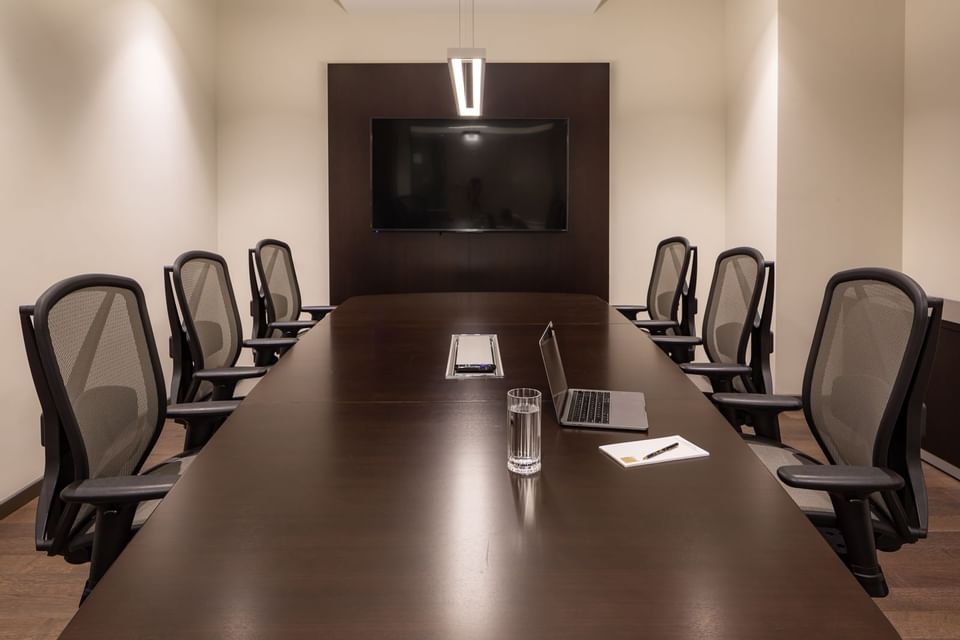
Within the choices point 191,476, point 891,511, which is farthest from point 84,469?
point 891,511

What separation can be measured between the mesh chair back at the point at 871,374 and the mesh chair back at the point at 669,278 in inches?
73.4

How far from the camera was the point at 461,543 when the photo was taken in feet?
3.43

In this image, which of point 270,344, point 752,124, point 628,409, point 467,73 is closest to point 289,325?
point 270,344

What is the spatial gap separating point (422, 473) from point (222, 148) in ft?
16.4

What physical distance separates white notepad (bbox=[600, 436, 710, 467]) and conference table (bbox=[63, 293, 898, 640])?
0.02 meters

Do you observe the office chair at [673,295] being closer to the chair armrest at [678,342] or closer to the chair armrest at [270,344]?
the chair armrest at [678,342]

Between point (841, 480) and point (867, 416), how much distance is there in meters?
0.38

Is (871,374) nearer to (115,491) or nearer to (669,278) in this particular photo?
(115,491)

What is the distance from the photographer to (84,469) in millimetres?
1568

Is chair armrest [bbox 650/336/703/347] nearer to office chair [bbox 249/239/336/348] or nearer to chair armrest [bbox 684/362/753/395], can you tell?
chair armrest [bbox 684/362/753/395]

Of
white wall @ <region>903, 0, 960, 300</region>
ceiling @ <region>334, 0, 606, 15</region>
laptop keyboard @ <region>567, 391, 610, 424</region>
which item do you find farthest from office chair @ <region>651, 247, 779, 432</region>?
ceiling @ <region>334, 0, 606, 15</region>

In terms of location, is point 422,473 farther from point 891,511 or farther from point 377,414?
point 891,511

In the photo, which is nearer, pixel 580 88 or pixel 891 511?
pixel 891 511

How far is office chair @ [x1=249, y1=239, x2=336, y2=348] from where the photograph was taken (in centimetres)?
377
